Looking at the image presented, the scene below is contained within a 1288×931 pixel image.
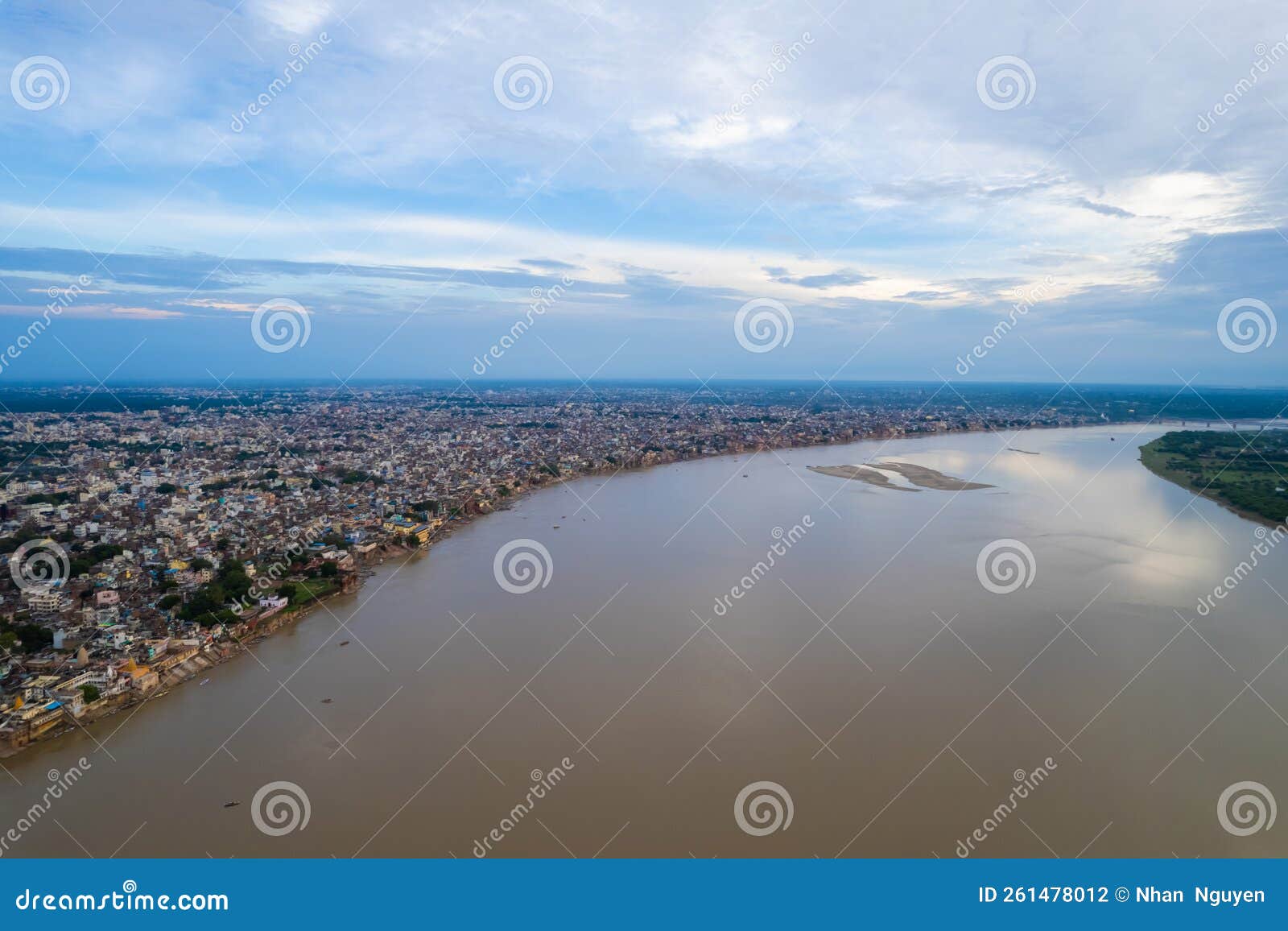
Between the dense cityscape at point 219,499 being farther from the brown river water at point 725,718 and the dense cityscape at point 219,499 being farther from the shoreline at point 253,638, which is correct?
the brown river water at point 725,718

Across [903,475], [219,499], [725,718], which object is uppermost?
[903,475]

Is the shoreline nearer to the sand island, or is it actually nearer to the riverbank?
the sand island

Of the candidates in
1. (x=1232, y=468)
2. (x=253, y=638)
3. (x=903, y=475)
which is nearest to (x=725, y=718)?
(x=253, y=638)

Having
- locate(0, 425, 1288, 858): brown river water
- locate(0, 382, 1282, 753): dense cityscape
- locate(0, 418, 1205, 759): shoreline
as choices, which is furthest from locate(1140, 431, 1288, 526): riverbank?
locate(0, 382, 1282, 753): dense cityscape

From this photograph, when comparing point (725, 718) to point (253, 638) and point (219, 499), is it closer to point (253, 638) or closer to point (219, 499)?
point (253, 638)

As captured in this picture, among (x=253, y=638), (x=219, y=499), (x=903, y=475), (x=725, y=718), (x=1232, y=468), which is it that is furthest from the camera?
(x=1232, y=468)

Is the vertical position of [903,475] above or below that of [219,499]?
above

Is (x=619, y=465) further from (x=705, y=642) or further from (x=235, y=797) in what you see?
(x=235, y=797)

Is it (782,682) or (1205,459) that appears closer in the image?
(782,682)

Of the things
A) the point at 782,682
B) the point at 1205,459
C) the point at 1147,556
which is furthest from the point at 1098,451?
the point at 782,682
